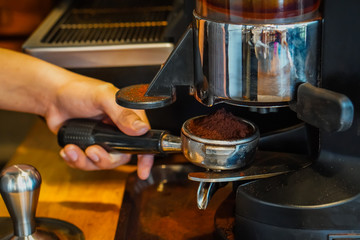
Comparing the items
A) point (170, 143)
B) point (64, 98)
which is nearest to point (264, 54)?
point (170, 143)

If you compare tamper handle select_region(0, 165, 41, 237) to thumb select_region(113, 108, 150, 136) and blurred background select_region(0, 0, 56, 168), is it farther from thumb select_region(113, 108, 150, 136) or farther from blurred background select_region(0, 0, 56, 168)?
blurred background select_region(0, 0, 56, 168)

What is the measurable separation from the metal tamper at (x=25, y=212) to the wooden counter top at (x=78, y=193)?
3 cm

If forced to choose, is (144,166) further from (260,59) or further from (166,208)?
(260,59)

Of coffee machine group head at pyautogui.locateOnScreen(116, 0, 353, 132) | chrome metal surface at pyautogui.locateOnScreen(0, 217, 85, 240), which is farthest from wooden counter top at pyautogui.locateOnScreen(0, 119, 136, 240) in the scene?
coffee machine group head at pyautogui.locateOnScreen(116, 0, 353, 132)

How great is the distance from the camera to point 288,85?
0.59m

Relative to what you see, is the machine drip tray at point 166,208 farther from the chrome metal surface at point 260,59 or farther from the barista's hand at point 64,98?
the chrome metal surface at point 260,59

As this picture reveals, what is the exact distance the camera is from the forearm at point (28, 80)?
95cm

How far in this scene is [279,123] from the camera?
91 cm

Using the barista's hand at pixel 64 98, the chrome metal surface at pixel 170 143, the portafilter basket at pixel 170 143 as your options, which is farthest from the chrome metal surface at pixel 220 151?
the barista's hand at pixel 64 98

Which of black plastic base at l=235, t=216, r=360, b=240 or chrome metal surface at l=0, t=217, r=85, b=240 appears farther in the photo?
chrome metal surface at l=0, t=217, r=85, b=240

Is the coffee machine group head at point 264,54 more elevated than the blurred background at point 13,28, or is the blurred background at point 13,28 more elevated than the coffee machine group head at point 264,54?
the coffee machine group head at point 264,54

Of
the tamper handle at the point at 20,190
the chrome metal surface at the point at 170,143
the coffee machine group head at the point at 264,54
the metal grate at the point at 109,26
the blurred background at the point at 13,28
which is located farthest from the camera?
the blurred background at the point at 13,28

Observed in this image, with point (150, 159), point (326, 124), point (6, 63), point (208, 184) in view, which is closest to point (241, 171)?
point (208, 184)

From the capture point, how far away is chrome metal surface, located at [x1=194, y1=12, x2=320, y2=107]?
57cm
